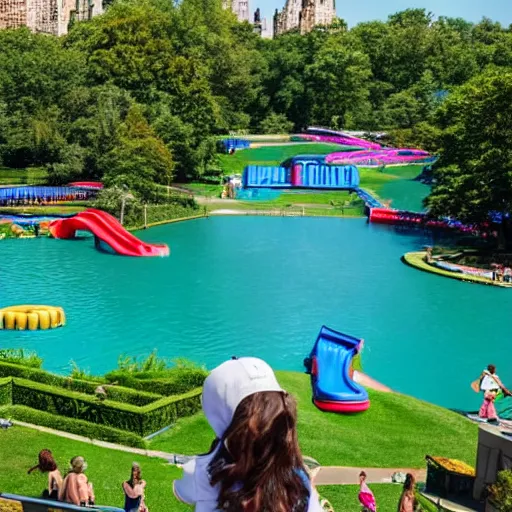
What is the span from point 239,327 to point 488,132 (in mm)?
14149

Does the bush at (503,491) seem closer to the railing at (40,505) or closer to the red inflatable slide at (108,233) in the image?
the railing at (40,505)

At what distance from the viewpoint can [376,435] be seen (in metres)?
14.5

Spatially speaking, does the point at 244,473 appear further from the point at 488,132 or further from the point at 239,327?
the point at 488,132

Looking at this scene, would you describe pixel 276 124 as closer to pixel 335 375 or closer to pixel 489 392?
pixel 335 375

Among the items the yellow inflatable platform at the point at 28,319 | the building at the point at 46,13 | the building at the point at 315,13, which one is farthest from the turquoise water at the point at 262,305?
the building at the point at 315,13

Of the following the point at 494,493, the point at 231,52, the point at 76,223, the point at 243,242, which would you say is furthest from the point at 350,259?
the point at 231,52

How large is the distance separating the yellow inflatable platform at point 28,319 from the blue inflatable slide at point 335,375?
6.88m

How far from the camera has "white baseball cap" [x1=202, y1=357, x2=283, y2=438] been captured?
291 centimetres

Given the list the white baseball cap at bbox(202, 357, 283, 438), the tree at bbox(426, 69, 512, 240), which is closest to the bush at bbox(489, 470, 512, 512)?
the white baseball cap at bbox(202, 357, 283, 438)

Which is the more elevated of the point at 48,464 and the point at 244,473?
the point at 244,473

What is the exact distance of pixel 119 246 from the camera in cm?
3048

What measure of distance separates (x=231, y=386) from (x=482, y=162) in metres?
29.0

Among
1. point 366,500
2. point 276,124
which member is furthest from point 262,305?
point 276,124

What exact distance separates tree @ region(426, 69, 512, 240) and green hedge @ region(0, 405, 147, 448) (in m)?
20.1
